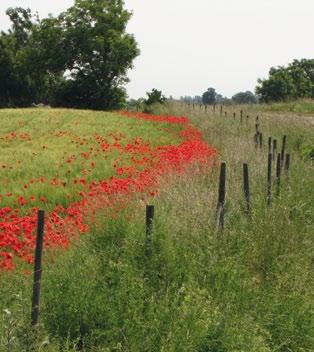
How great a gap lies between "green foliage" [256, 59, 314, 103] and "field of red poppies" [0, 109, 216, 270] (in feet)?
136

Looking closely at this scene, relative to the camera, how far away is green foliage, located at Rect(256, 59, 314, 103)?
6131 centimetres

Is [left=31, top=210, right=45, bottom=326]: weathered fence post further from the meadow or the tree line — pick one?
the tree line

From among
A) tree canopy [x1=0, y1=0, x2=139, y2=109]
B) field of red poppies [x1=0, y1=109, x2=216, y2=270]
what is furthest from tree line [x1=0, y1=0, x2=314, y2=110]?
field of red poppies [x1=0, y1=109, x2=216, y2=270]

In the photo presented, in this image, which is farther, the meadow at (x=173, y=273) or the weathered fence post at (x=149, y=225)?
the weathered fence post at (x=149, y=225)

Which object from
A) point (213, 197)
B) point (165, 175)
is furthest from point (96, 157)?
point (213, 197)

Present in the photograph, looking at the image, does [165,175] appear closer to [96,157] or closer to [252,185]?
[252,185]

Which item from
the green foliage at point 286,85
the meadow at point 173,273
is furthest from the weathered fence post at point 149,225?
the green foliage at point 286,85

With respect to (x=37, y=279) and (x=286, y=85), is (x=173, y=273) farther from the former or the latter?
(x=286, y=85)

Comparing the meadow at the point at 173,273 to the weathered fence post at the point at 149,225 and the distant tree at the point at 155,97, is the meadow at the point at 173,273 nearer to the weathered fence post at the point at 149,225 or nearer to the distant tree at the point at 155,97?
the weathered fence post at the point at 149,225

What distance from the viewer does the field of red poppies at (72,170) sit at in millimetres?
6363

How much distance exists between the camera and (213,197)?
674 centimetres

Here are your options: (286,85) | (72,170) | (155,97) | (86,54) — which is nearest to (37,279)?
(72,170)

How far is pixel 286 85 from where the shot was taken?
6100 cm

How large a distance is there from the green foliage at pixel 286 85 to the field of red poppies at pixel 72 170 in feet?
136
